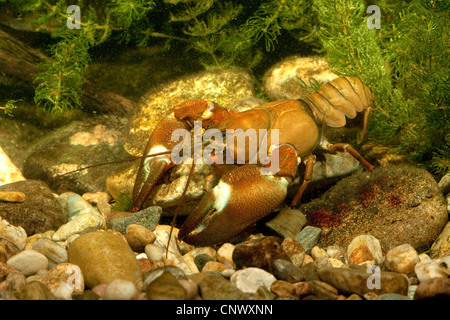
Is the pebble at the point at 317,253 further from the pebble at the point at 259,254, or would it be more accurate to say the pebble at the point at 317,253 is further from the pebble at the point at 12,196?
the pebble at the point at 12,196

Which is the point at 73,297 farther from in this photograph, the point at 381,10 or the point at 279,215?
the point at 381,10

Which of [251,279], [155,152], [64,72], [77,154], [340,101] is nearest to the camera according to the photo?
[251,279]

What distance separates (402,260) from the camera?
2.58 meters

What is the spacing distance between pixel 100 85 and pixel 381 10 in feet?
12.3

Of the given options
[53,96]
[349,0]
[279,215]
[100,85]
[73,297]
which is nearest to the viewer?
[73,297]

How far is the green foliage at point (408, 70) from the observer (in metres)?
3.52

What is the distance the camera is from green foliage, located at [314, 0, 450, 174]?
11.6 ft

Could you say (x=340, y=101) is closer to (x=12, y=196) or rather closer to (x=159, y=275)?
(x=159, y=275)

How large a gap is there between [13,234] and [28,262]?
524 millimetres

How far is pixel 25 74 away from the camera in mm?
4883

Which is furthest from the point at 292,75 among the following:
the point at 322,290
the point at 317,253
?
the point at 322,290

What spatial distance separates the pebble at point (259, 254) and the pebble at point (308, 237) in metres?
0.51

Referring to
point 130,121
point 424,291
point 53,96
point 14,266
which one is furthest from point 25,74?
point 424,291

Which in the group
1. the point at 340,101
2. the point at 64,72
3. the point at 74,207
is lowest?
the point at 74,207
